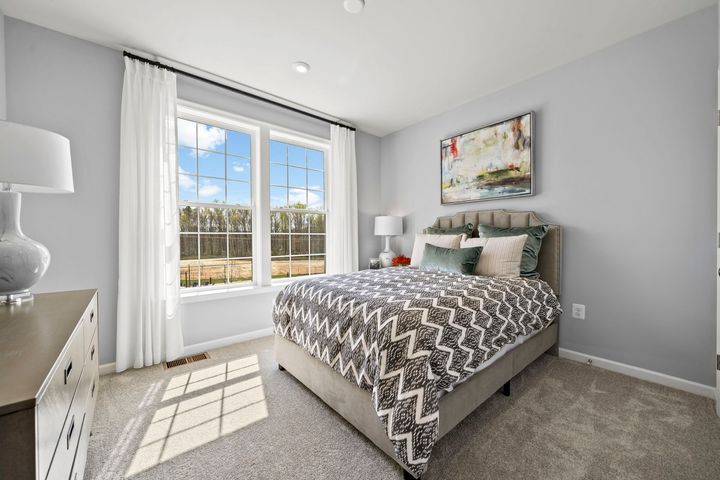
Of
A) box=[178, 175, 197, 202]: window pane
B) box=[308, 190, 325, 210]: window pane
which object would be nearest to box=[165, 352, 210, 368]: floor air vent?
box=[178, 175, 197, 202]: window pane

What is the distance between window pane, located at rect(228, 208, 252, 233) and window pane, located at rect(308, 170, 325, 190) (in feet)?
3.02

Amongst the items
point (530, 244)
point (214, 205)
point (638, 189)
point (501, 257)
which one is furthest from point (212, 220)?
point (638, 189)

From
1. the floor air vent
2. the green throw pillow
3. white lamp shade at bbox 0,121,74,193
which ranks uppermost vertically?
white lamp shade at bbox 0,121,74,193

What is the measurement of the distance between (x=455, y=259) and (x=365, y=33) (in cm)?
193

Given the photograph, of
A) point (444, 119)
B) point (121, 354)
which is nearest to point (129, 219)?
point (121, 354)

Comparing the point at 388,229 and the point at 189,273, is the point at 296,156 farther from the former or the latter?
the point at 189,273

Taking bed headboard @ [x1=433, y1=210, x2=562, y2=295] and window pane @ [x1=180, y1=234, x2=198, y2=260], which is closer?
bed headboard @ [x1=433, y1=210, x2=562, y2=295]

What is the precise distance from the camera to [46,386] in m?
0.65

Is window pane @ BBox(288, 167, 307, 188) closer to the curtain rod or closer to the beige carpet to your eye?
the curtain rod

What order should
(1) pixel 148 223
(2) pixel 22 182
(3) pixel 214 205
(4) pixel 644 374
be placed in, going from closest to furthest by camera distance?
(2) pixel 22 182
(4) pixel 644 374
(1) pixel 148 223
(3) pixel 214 205

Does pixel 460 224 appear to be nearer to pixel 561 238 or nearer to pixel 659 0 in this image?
pixel 561 238

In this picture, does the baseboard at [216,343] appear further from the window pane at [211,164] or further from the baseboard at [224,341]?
the window pane at [211,164]

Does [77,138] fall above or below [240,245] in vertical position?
above

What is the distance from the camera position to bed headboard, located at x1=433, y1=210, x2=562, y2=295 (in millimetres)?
2576
